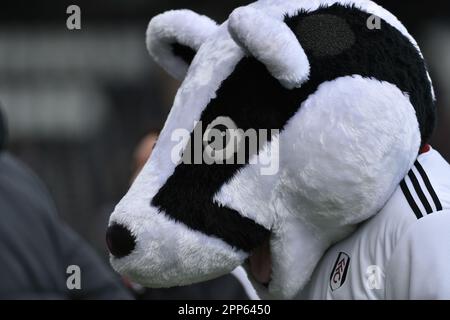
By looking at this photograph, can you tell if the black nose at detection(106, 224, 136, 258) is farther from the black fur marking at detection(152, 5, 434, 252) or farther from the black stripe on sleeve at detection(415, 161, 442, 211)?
the black stripe on sleeve at detection(415, 161, 442, 211)

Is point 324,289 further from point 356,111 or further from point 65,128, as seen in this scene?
point 65,128

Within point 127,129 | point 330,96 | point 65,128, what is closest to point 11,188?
point 330,96

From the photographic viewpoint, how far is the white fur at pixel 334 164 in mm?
1534

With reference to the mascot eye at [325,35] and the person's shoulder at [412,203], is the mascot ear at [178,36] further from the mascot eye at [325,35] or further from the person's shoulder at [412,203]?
the person's shoulder at [412,203]

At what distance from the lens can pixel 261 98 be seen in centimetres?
161

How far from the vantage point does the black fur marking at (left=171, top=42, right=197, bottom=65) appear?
5.92 feet

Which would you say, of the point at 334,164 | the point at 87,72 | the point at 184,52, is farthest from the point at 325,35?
the point at 87,72

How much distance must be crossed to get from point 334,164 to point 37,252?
119cm

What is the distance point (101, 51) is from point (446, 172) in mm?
6650

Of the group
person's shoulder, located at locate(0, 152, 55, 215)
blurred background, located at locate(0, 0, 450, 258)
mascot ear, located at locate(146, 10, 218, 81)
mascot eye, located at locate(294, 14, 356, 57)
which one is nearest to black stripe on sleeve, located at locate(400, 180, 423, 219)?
mascot eye, located at locate(294, 14, 356, 57)

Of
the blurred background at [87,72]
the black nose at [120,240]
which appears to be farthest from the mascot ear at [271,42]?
the blurred background at [87,72]

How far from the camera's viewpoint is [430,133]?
5.49 ft

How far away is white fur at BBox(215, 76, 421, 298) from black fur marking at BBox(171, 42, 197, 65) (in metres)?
0.32

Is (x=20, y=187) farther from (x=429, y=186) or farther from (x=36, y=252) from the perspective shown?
(x=429, y=186)
